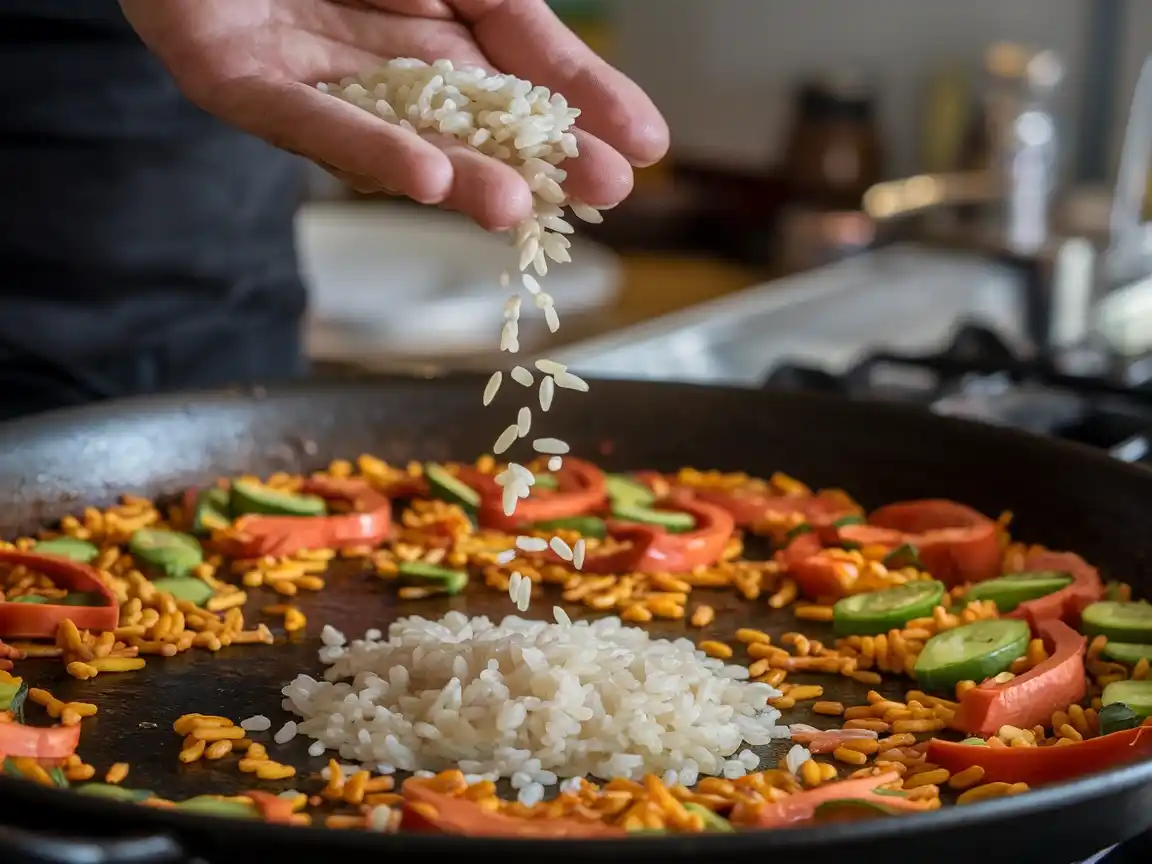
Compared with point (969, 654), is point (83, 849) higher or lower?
lower

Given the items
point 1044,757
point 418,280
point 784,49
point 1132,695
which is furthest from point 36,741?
point 784,49

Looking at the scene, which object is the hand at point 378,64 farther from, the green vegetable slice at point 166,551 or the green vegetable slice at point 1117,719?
the green vegetable slice at point 1117,719

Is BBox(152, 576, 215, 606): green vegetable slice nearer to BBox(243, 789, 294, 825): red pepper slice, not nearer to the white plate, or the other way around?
BBox(243, 789, 294, 825): red pepper slice

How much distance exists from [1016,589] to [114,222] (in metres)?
1.10

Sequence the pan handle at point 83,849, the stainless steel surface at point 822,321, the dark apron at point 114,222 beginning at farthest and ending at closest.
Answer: the stainless steel surface at point 822,321, the dark apron at point 114,222, the pan handle at point 83,849

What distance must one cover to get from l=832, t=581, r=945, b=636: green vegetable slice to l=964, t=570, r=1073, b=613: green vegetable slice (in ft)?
0.13

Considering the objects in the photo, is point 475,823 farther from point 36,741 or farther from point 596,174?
point 596,174

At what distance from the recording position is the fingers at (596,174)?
1.16m

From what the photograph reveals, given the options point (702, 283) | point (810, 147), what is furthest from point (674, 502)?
point (810, 147)

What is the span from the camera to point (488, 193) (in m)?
1.07

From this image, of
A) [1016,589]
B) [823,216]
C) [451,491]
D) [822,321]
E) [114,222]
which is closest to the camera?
[1016,589]

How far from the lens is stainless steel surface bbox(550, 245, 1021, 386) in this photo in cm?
208

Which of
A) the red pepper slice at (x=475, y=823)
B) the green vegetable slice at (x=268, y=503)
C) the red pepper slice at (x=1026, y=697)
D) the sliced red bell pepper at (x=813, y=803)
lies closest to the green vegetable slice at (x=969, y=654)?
the red pepper slice at (x=1026, y=697)

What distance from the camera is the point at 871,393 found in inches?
72.8
